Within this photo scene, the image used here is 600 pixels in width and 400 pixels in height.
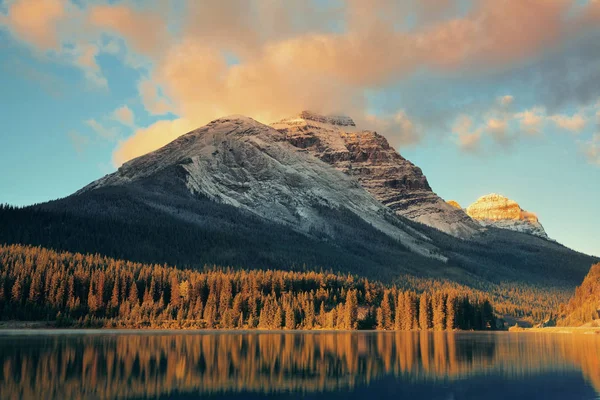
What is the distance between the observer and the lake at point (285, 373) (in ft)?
200

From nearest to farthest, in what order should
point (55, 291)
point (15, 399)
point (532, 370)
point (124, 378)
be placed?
point (15, 399) < point (124, 378) < point (532, 370) < point (55, 291)

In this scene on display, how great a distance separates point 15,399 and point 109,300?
147 meters

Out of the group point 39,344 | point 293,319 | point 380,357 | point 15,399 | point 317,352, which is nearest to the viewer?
point 15,399

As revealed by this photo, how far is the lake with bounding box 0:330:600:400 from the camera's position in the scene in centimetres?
6088

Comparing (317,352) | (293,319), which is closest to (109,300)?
(293,319)

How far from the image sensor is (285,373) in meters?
74.5

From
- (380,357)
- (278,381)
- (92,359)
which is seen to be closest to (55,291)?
(92,359)

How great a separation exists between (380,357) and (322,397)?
1557 inches

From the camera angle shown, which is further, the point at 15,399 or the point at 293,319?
the point at 293,319

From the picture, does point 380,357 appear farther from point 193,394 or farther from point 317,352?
point 193,394

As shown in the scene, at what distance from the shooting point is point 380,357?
96.6m

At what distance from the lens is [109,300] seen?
19575cm

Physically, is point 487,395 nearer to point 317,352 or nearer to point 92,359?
point 317,352

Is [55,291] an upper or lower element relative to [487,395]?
upper
